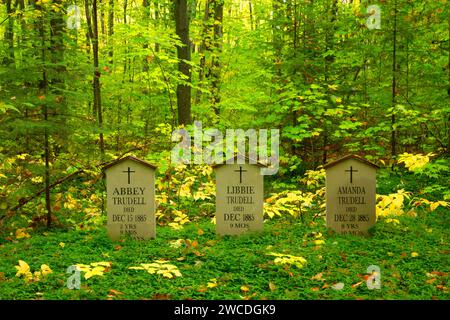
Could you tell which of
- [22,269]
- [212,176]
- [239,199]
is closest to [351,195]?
[239,199]

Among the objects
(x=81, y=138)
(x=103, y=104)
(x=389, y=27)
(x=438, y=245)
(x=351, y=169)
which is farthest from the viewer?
(x=103, y=104)

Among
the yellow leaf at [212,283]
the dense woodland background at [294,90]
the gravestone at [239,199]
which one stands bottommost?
the yellow leaf at [212,283]

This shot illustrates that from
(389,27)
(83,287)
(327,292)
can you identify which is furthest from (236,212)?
(389,27)

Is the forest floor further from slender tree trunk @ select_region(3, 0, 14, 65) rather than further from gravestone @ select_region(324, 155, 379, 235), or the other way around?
slender tree trunk @ select_region(3, 0, 14, 65)

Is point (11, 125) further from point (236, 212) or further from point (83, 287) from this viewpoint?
point (236, 212)

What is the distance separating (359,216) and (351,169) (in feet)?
2.90

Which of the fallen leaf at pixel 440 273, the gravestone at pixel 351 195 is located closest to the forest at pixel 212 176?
the fallen leaf at pixel 440 273

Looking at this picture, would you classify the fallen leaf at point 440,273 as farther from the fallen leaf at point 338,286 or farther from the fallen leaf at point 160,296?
the fallen leaf at point 160,296

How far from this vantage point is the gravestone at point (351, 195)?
7316mm

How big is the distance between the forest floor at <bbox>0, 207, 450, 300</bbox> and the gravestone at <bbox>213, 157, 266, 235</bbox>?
282mm

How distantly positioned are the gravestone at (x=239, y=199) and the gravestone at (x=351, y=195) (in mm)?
1300

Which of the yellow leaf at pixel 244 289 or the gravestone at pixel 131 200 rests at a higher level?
the gravestone at pixel 131 200

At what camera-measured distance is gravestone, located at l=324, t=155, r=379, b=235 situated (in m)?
7.32
